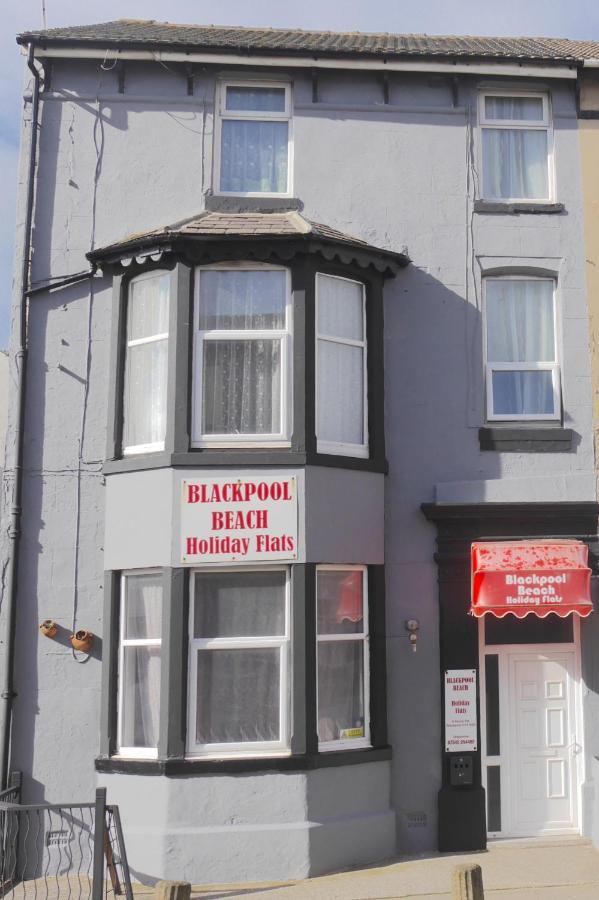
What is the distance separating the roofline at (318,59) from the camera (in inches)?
422

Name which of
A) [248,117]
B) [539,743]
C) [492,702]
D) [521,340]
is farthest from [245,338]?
[539,743]

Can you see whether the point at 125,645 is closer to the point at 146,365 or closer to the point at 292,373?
the point at 146,365

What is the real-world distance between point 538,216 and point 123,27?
585 centimetres

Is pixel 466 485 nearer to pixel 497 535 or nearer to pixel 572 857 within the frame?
pixel 497 535

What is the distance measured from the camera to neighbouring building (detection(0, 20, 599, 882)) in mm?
9406

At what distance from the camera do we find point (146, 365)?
33.4 ft

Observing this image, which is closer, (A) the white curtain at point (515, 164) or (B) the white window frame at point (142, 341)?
(B) the white window frame at point (142, 341)

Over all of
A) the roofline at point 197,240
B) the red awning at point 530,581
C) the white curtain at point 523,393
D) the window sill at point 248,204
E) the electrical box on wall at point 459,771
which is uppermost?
the window sill at point 248,204

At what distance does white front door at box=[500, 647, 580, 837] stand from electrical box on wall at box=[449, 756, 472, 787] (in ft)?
1.66

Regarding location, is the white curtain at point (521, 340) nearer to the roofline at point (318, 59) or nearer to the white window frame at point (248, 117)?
the roofline at point (318, 59)

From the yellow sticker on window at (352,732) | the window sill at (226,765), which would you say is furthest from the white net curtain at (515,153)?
the window sill at (226,765)

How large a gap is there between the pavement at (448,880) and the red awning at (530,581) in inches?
93.3

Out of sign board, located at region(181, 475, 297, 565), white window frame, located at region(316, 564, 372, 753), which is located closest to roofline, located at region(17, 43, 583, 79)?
sign board, located at region(181, 475, 297, 565)

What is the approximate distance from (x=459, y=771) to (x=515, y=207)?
6.32 m
